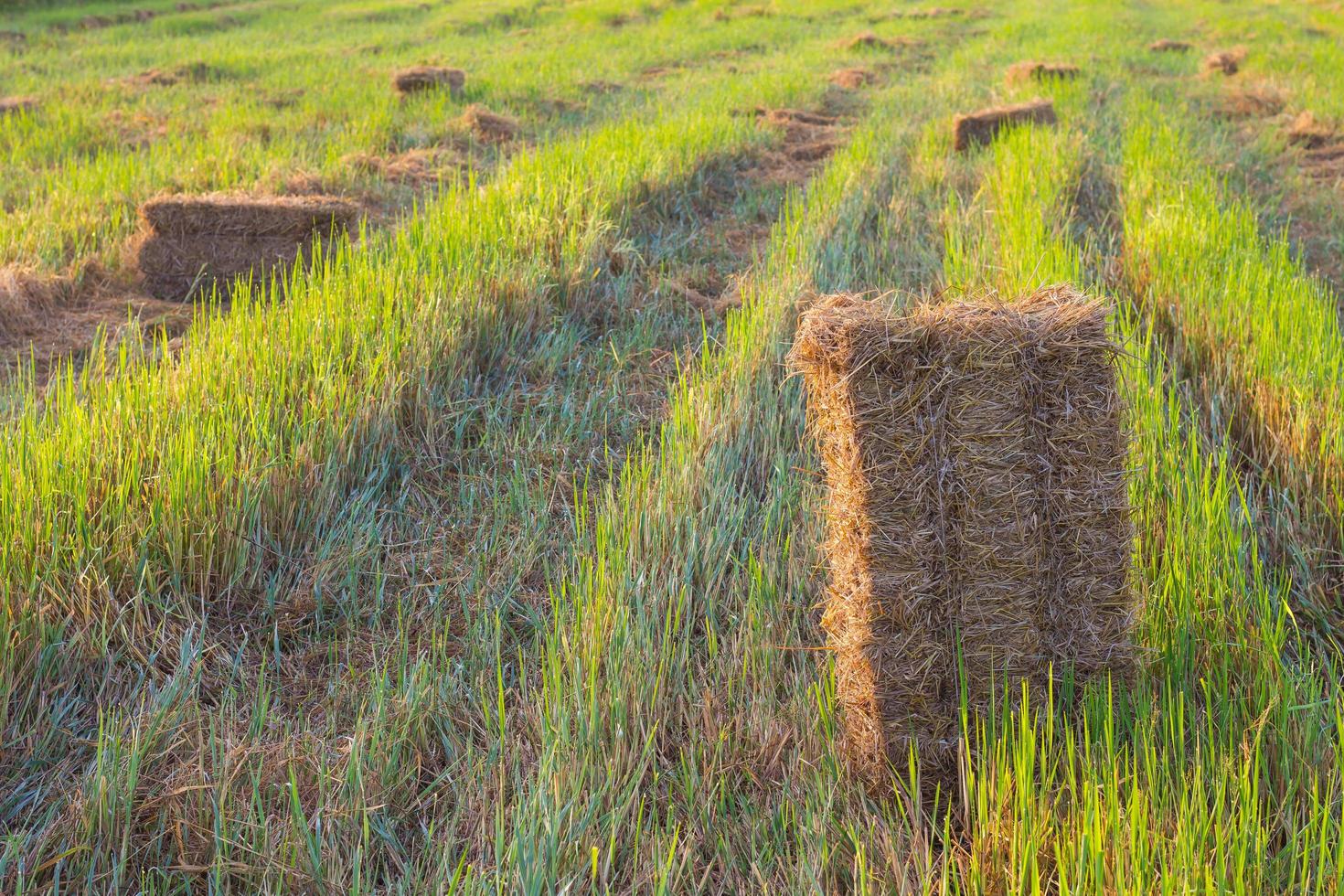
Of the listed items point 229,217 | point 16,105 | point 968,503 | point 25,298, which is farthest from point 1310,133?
point 16,105

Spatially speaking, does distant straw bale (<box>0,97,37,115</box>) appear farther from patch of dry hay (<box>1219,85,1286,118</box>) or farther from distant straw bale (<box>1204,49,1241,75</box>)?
distant straw bale (<box>1204,49,1241,75</box>)

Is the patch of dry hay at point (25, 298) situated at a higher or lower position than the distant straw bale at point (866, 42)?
lower

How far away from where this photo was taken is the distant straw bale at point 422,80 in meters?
10.1

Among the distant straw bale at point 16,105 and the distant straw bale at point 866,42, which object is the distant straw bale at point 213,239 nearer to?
the distant straw bale at point 16,105

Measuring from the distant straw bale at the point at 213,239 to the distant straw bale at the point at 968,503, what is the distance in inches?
142

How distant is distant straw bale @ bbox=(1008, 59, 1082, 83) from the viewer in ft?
36.0

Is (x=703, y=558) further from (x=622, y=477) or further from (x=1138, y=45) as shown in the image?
(x=1138, y=45)

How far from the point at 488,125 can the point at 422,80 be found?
2.04 m

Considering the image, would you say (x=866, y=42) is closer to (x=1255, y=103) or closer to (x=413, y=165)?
(x=1255, y=103)

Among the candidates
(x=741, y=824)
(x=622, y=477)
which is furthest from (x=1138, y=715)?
(x=622, y=477)

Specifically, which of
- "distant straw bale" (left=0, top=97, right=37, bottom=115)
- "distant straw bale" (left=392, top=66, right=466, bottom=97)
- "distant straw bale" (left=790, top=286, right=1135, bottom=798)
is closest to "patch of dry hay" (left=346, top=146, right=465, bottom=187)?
"distant straw bale" (left=392, top=66, right=466, bottom=97)

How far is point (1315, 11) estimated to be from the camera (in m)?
22.9

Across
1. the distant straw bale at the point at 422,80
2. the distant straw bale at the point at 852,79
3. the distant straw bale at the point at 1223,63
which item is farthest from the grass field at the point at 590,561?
the distant straw bale at the point at 1223,63

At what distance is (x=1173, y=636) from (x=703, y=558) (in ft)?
3.34
